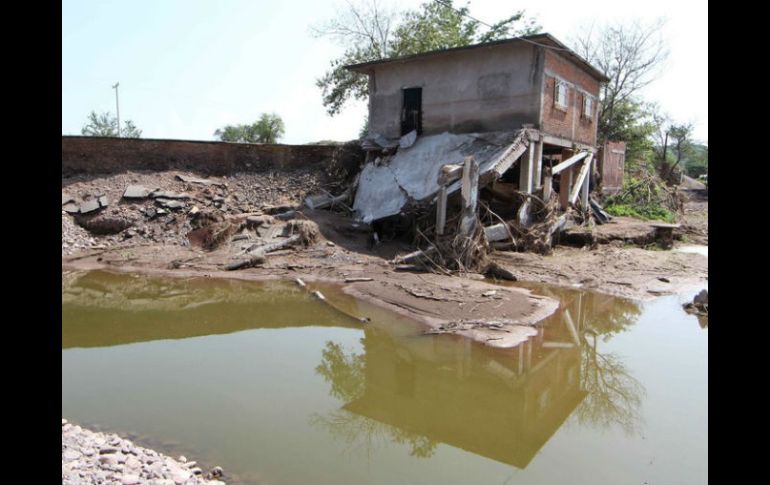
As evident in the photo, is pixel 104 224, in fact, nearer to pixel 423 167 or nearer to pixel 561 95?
pixel 423 167

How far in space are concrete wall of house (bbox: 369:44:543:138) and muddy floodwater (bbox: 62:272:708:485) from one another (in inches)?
298

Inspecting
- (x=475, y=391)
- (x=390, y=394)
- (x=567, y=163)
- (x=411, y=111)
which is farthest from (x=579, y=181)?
(x=390, y=394)

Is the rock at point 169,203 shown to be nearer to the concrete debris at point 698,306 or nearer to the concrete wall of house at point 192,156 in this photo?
the concrete wall of house at point 192,156

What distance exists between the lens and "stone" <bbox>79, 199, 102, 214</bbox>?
16125mm

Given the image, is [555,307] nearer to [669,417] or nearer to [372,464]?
[669,417]

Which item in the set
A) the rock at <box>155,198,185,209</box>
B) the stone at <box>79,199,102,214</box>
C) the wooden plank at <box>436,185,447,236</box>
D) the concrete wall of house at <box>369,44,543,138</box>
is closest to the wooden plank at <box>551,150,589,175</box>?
the concrete wall of house at <box>369,44,543,138</box>

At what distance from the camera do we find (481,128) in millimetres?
15805

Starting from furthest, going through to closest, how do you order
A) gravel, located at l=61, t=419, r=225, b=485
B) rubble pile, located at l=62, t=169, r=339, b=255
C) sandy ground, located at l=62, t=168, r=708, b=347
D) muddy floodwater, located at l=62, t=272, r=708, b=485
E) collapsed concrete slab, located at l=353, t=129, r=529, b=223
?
rubble pile, located at l=62, t=169, r=339, b=255
collapsed concrete slab, located at l=353, t=129, r=529, b=223
sandy ground, located at l=62, t=168, r=708, b=347
muddy floodwater, located at l=62, t=272, r=708, b=485
gravel, located at l=61, t=419, r=225, b=485

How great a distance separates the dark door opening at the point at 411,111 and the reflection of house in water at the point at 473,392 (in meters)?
11.1

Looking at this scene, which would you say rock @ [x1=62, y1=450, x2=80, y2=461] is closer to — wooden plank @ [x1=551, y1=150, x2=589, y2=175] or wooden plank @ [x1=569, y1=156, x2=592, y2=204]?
wooden plank @ [x1=551, y1=150, x2=589, y2=175]

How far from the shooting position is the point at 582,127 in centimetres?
1839

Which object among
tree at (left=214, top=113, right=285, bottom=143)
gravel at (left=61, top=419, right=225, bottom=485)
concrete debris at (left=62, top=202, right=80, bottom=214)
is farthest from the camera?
tree at (left=214, top=113, right=285, bottom=143)
